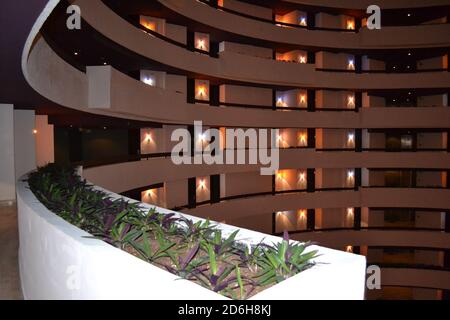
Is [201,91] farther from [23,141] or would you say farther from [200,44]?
[23,141]

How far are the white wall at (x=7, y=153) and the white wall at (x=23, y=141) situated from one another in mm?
1417

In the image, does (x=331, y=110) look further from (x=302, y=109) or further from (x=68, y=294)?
(x=68, y=294)

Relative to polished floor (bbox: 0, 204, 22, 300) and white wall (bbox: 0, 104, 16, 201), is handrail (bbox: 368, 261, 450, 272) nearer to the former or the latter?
white wall (bbox: 0, 104, 16, 201)

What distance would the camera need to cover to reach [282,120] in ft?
77.3

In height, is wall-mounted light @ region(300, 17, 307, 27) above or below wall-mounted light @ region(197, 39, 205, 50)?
above

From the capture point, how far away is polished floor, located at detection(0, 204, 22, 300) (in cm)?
621

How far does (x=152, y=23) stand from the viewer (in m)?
19.2

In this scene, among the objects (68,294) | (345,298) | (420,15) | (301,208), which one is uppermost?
(420,15)

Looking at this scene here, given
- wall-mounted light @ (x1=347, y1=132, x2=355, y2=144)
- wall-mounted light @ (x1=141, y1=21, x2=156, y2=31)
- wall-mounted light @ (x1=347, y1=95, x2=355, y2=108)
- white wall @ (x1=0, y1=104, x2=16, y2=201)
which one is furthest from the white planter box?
wall-mounted light @ (x1=347, y1=95, x2=355, y2=108)

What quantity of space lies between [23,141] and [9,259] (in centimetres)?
796

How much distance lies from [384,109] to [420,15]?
702 cm

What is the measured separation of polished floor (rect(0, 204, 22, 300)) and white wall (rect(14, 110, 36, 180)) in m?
3.83

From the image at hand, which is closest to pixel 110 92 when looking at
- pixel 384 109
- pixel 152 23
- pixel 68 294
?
pixel 152 23

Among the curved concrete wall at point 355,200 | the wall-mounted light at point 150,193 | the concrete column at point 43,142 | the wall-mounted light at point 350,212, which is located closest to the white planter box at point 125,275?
the concrete column at point 43,142
